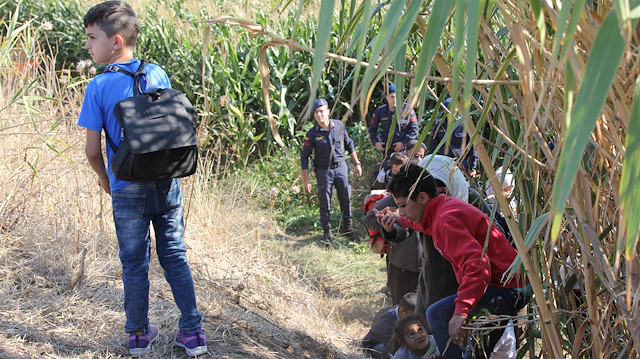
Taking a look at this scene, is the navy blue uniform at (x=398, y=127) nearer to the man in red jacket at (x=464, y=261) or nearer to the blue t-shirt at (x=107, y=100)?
the man in red jacket at (x=464, y=261)

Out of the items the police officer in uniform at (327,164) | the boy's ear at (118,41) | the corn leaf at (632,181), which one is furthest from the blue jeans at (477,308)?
the police officer in uniform at (327,164)

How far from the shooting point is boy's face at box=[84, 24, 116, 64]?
8.97 ft

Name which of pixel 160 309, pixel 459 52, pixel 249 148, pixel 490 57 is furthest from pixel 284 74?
pixel 459 52

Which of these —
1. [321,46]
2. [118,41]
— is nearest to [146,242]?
[118,41]

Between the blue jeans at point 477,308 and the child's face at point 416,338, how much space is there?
0.53m

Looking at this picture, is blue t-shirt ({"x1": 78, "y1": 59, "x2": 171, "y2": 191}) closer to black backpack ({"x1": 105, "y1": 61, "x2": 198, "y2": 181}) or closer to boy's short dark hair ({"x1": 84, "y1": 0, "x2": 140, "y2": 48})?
black backpack ({"x1": 105, "y1": 61, "x2": 198, "y2": 181})

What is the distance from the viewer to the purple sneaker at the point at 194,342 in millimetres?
3096

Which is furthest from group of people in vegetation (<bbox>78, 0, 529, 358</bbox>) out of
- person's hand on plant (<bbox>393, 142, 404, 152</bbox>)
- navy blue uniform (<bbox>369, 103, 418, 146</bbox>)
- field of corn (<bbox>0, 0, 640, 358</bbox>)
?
navy blue uniform (<bbox>369, 103, 418, 146</bbox>)

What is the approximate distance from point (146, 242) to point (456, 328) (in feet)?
4.93

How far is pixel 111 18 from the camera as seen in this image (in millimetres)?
2715

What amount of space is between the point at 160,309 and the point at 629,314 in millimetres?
2784

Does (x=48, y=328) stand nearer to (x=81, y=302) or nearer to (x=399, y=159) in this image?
(x=81, y=302)

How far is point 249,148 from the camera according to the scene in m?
8.98

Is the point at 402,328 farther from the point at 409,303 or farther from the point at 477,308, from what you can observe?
the point at 477,308
